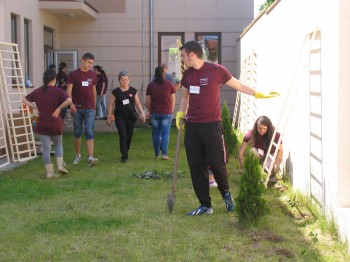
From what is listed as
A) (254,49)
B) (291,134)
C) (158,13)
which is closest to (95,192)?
(291,134)

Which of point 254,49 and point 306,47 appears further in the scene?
point 254,49

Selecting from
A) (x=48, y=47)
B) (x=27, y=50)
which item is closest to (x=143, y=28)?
(x=48, y=47)

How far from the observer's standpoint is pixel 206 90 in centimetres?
621

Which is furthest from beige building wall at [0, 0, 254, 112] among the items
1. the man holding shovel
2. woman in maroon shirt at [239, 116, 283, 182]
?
the man holding shovel

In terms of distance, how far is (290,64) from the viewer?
7.89 meters

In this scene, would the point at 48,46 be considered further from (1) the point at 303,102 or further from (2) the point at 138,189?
(1) the point at 303,102

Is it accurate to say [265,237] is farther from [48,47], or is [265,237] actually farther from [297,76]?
[48,47]

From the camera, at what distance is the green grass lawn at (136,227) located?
4.98 metres

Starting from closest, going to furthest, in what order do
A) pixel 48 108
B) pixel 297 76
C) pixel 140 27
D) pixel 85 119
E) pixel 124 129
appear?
pixel 297 76 → pixel 48 108 → pixel 85 119 → pixel 124 129 → pixel 140 27

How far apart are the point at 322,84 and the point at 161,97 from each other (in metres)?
5.03

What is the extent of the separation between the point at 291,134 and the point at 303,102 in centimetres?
97

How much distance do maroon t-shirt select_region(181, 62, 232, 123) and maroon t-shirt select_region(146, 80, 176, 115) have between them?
439 centimetres

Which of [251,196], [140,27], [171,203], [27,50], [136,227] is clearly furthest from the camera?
[140,27]

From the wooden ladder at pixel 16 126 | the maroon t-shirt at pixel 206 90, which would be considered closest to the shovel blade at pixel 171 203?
the maroon t-shirt at pixel 206 90
